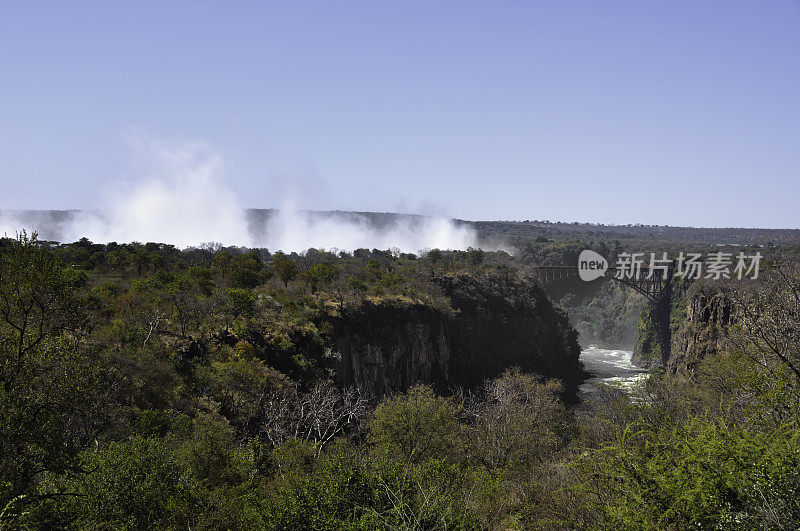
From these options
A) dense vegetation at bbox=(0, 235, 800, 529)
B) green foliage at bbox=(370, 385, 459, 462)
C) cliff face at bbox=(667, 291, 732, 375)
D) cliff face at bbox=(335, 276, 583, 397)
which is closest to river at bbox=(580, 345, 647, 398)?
cliff face at bbox=(335, 276, 583, 397)

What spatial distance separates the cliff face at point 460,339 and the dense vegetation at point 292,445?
1484 cm

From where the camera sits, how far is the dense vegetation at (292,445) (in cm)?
1313

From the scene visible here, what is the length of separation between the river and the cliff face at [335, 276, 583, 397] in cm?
306

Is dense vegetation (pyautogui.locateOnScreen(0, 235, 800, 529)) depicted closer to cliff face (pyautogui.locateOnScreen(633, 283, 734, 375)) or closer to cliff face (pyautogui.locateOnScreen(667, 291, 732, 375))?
cliff face (pyautogui.locateOnScreen(633, 283, 734, 375))

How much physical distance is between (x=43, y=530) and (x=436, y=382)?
174 feet

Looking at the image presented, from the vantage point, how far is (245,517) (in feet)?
50.0

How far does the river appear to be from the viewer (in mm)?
81875

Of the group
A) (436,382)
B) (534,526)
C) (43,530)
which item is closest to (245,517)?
(43,530)

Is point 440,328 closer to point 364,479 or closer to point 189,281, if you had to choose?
point 189,281

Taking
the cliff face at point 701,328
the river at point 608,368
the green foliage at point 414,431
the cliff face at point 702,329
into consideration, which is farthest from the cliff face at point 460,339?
the green foliage at point 414,431

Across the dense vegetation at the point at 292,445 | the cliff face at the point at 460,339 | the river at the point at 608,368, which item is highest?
the dense vegetation at the point at 292,445

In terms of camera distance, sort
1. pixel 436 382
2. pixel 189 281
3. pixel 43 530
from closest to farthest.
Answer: pixel 43 530, pixel 189 281, pixel 436 382

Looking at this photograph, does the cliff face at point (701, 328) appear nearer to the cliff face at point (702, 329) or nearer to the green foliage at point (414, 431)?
the cliff face at point (702, 329)

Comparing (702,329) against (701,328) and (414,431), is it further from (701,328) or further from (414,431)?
(414,431)
